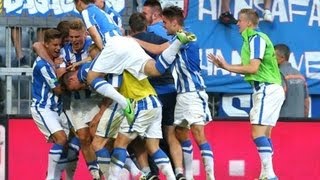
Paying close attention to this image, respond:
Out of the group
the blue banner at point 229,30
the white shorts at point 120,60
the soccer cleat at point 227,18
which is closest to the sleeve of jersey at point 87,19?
the white shorts at point 120,60

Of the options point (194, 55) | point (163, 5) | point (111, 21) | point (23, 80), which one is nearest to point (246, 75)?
point (194, 55)

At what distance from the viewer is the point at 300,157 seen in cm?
1600

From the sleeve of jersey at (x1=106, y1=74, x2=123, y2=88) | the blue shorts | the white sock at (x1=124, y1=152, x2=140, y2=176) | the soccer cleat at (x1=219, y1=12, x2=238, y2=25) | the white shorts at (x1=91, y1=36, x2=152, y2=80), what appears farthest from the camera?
the soccer cleat at (x1=219, y1=12, x2=238, y2=25)

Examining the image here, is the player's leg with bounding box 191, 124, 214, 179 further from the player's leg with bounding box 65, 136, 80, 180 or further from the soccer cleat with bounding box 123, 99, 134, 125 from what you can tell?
the player's leg with bounding box 65, 136, 80, 180

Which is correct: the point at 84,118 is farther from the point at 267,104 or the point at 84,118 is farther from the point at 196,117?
the point at 267,104

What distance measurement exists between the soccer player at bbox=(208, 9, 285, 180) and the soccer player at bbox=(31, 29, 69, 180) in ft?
5.84

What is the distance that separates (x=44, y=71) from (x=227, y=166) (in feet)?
9.12

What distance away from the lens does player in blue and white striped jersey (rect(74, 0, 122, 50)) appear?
47.3 feet

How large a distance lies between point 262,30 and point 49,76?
Answer: 3920mm

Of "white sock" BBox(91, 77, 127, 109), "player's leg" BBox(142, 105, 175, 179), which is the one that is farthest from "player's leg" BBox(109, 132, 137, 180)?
"white sock" BBox(91, 77, 127, 109)

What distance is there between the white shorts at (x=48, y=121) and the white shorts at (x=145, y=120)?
104 centimetres

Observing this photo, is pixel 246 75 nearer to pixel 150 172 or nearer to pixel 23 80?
pixel 150 172

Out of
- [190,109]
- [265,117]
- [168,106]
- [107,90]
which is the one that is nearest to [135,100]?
[107,90]

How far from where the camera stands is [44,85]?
1469 centimetres
